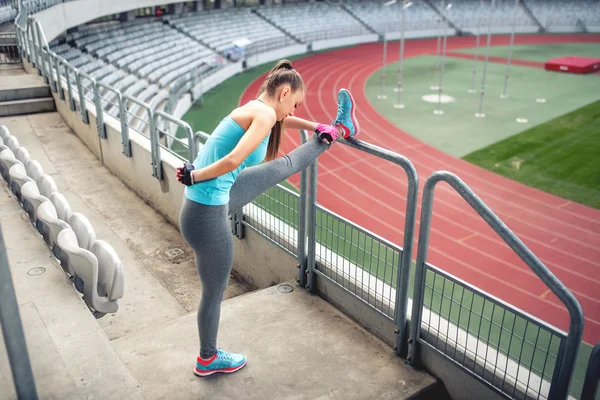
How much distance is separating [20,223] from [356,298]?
8.91 feet

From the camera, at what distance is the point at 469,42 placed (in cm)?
3512

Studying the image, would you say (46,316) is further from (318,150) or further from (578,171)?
(578,171)

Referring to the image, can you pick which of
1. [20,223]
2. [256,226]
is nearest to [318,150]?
[256,226]

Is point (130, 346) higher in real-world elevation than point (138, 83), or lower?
higher

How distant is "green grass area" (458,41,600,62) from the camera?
96.2 feet

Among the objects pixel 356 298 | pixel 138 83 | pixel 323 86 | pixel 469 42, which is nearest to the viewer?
pixel 356 298

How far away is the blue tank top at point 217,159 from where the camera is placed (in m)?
2.67

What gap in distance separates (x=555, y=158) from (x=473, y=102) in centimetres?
616

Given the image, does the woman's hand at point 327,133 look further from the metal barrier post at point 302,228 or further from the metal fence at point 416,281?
the metal barrier post at point 302,228

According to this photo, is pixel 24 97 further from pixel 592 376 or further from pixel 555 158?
pixel 555 158

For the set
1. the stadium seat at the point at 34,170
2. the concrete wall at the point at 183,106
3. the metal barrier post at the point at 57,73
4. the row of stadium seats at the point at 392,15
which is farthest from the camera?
the row of stadium seats at the point at 392,15

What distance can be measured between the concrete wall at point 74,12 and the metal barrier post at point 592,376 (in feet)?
49.5

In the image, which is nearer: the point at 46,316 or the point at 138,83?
the point at 46,316

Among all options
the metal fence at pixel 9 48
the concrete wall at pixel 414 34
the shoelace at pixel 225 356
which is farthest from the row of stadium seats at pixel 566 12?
the shoelace at pixel 225 356
